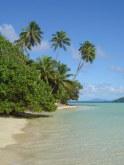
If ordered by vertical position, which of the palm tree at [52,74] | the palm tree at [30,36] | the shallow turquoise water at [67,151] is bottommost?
the shallow turquoise water at [67,151]

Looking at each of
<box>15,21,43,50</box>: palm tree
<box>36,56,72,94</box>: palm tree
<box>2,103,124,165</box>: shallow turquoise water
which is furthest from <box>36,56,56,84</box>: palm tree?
<box>2,103,124,165</box>: shallow turquoise water

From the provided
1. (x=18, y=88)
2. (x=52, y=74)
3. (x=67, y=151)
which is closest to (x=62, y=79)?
(x=52, y=74)

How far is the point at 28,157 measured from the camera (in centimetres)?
1490

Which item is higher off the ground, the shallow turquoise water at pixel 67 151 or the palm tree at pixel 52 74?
the palm tree at pixel 52 74

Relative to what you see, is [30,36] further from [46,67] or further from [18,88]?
[18,88]

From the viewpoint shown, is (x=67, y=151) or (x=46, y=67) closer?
(x=67, y=151)

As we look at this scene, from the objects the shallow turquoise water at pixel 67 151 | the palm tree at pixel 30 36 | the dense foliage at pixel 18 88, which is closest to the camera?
the shallow turquoise water at pixel 67 151

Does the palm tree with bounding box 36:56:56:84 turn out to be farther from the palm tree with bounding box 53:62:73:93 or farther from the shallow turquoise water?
the shallow turquoise water

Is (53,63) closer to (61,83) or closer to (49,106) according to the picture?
(61,83)

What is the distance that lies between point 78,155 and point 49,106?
72.4 feet

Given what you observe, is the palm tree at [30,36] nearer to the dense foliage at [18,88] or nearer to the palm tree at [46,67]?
the palm tree at [46,67]

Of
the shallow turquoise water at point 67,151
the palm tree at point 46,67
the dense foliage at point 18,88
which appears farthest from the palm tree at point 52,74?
the shallow turquoise water at point 67,151

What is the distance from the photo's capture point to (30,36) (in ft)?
233

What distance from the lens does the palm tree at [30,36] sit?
70.8m
